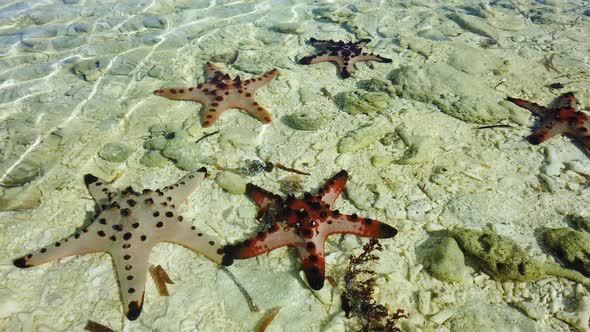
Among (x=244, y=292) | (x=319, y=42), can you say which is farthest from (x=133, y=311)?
(x=319, y=42)

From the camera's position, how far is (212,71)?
6.33 m

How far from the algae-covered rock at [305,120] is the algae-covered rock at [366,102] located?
534 mm

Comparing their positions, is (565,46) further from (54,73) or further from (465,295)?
(54,73)

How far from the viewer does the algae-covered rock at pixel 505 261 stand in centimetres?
350

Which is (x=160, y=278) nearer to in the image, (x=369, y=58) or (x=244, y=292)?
(x=244, y=292)

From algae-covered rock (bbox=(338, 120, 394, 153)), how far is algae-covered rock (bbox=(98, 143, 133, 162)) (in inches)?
114

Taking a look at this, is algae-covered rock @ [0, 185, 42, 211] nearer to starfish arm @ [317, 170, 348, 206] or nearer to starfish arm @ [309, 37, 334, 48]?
starfish arm @ [317, 170, 348, 206]

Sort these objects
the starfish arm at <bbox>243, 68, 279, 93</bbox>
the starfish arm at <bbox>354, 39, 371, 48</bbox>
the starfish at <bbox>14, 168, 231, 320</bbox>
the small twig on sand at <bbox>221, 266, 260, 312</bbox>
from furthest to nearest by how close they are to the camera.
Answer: the starfish arm at <bbox>354, 39, 371, 48</bbox> → the starfish arm at <bbox>243, 68, 279, 93</bbox> → the starfish at <bbox>14, 168, 231, 320</bbox> → the small twig on sand at <bbox>221, 266, 260, 312</bbox>

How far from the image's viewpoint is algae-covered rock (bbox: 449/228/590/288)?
350 centimetres

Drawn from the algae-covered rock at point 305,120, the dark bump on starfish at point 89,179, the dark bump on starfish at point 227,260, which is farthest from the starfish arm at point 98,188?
the algae-covered rock at point 305,120

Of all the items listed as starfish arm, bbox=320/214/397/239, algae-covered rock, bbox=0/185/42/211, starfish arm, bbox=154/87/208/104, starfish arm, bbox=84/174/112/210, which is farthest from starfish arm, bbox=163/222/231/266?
starfish arm, bbox=154/87/208/104

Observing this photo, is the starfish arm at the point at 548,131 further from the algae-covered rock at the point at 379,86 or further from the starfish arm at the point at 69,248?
the starfish arm at the point at 69,248

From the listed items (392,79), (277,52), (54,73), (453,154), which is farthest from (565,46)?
(54,73)

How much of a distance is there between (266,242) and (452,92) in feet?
13.3
